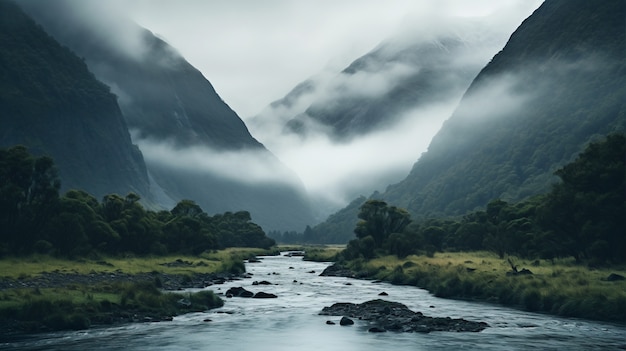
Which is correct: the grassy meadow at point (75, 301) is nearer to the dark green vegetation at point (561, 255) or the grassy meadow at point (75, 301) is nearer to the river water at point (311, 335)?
the river water at point (311, 335)

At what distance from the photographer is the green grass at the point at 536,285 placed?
168ft

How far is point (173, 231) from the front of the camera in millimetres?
135750

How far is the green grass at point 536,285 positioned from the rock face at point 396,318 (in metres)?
11.1

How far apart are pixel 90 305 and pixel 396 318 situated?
92.4ft

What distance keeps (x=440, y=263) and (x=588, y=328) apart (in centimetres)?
5183

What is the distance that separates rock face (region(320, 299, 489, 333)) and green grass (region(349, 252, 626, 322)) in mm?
11110

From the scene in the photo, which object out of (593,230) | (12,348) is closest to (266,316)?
(12,348)

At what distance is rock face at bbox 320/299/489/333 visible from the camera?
4794cm

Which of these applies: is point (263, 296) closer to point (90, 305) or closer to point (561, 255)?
point (90, 305)

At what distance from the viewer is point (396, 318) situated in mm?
52844

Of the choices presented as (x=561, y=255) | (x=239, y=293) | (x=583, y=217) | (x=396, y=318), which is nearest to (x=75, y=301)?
(x=239, y=293)

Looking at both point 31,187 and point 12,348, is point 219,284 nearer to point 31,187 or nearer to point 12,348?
point 31,187

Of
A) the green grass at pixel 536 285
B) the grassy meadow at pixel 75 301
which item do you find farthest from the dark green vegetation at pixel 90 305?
the green grass at pixel 536 285

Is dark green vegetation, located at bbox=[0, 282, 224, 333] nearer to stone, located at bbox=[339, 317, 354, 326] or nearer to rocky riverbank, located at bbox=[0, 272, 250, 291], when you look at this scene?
rocky riverbank, located at bbox=[0, 272, 250, 291]
